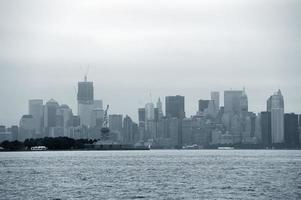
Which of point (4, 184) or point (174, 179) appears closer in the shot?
point (4, 184)

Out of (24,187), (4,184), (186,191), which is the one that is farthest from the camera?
(4,184)

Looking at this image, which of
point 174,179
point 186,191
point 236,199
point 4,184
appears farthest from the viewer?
point 174,179

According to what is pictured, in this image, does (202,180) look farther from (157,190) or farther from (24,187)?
(24,187)

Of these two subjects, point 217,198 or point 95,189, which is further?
point 95,189

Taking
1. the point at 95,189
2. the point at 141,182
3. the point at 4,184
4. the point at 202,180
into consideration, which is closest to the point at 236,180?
the point at 202,180

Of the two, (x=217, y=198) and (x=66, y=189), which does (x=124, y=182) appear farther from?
(x=217, y=198)

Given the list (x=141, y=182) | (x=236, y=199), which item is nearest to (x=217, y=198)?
(x=236, y=199)

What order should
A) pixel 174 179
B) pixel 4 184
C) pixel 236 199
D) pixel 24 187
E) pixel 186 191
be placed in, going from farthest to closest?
pixel 174 179, pixel 4 184, pixel 24 187, pixel 186 191, pixel 236 199

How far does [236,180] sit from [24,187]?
28.5 metres

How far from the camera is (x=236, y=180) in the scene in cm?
9744

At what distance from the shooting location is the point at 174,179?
101m

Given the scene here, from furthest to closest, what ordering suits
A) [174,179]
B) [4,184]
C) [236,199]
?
1. [174,179]
2. [4,184]
3. [236,199]

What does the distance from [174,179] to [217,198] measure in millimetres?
28102

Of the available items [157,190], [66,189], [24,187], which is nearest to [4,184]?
[24,187]
